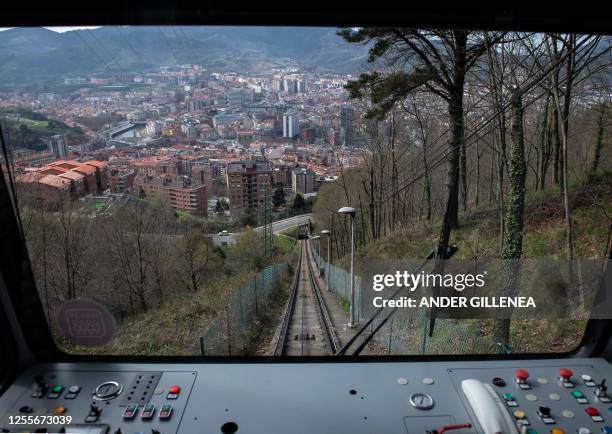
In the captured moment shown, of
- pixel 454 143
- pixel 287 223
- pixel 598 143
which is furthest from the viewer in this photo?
pixel 598 143

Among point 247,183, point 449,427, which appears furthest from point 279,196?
point 449,427

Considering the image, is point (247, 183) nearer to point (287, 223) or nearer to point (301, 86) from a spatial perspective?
point (287, 223)

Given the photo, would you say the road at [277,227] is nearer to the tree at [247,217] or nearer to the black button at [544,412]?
the tree at [247,217]

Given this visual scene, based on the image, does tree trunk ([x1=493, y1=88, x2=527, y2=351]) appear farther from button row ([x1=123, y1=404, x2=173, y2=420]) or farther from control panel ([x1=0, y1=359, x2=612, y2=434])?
button row ([x1=123, y1=404, x2=173, y2=420])

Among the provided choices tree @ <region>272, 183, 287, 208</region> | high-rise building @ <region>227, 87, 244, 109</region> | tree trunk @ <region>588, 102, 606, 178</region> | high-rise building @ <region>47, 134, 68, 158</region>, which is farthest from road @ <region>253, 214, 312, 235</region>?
tree trunk @ <region>588, 102, 606, 178</region>

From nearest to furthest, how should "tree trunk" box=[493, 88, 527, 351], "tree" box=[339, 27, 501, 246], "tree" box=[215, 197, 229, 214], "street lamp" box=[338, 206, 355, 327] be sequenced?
"tree" box=[339, 27, 501, 246]
"tree" box=[215, 197, 229, 214]
"street lamp" box=[338, 206, 355, 327]
"tree trunk" box=[493, 88, 527, 351]

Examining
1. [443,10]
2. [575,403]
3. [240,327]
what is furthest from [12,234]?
[575,403]
